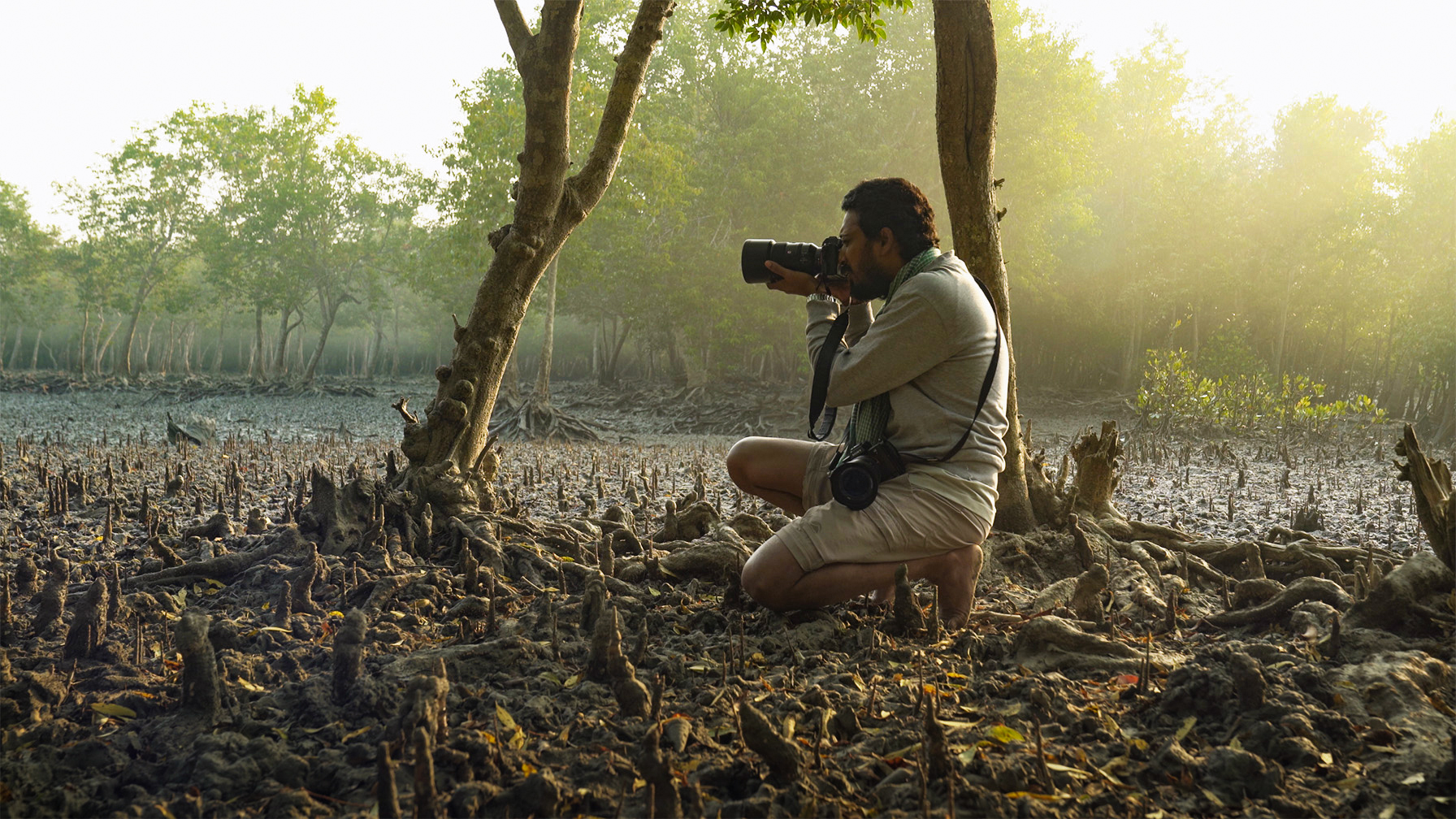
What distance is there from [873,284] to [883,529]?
105 cm

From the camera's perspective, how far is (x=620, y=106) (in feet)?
17.3

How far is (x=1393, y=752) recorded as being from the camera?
2.09 metres

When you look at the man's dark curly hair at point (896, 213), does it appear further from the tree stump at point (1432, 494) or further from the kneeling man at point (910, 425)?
the tree stump at point (1432, 494)

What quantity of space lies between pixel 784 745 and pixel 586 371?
4181cm

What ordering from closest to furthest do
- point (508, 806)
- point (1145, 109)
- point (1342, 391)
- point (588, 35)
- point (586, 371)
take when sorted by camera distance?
point (508, 806) → point (588, 35) → point (1342, 391) → point (1145, 109) → point (586, 371)

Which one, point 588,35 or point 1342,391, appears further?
point 1342,391

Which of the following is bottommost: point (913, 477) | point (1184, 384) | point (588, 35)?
point (913, 477)

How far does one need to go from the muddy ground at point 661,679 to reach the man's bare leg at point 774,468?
32 centimetres

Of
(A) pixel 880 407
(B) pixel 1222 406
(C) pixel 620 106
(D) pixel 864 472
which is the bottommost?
(D) pixel 864 472

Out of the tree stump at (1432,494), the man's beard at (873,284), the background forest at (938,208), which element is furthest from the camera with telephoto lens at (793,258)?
the background forest at (938,208)

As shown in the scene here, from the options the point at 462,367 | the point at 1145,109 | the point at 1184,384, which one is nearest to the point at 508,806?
the point at 462,367

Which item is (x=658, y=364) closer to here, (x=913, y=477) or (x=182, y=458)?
(x=182, y=458)

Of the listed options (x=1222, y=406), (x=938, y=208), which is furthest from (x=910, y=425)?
(x=938, y=208)

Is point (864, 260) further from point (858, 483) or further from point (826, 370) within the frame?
point (858, 483)
